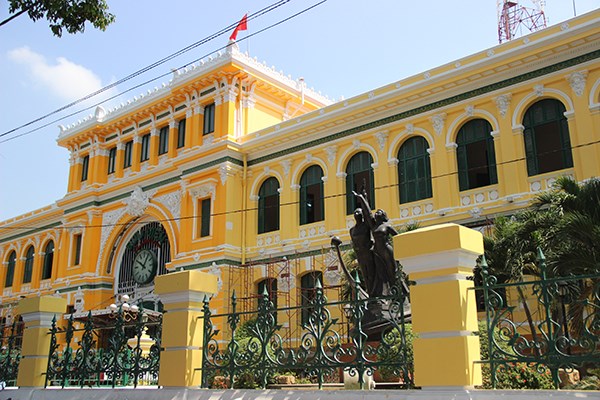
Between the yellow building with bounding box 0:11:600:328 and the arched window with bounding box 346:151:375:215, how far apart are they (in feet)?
0.17

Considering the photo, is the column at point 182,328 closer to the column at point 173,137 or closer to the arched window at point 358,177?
the arched window at point 358,177

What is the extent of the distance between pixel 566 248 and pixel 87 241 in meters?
22.3

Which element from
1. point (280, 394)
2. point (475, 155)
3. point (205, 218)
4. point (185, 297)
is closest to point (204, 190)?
point (205, 218)

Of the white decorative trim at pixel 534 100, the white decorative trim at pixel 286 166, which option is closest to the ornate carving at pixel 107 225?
the white decorative trim at pixel 286 166

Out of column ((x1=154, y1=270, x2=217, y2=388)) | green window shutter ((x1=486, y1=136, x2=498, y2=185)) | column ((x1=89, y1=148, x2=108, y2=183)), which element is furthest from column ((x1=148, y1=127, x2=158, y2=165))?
column ((x1=154, y1=270, x2=217, y2=388))

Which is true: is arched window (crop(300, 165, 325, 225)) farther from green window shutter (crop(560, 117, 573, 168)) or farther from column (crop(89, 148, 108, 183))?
column (crop(89, 148, 108, 183))

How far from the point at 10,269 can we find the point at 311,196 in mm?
21921

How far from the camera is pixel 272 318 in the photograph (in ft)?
22.4

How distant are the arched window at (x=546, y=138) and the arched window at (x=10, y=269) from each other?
93.7 ft

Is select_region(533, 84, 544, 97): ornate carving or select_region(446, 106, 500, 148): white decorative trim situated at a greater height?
select_region(533, 84, 544, 97): ornate carving

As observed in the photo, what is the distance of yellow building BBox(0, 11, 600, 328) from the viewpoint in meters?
16.6

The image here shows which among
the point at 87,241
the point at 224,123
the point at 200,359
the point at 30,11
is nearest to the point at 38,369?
the point at 200,359

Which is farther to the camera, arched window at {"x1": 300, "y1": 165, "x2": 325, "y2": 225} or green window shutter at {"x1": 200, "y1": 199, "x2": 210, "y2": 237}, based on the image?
green window shutter at {"x1": 200, "y1": 199, "x2": 210, "y2": 237}

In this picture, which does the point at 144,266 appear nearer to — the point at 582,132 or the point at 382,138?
the point at 382,138
